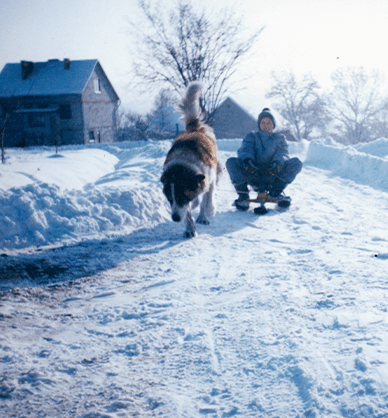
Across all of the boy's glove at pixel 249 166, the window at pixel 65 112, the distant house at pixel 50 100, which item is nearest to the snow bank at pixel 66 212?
the boy's glove at pixel 249 166

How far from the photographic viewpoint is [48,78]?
34.3 meters

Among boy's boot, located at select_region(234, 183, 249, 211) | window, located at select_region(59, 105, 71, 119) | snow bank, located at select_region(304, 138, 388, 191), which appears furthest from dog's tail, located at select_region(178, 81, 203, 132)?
window, located at select_region(59, 105, 71, 119)

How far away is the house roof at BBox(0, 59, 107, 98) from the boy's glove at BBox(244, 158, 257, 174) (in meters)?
30.0

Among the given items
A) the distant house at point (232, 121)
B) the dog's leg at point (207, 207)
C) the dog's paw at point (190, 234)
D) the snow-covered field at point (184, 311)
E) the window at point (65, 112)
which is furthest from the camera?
the distant house at point (232, 121)

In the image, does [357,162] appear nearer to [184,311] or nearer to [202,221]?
[202,221]

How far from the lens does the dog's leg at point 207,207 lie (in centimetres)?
584

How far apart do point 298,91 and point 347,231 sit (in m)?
37.1

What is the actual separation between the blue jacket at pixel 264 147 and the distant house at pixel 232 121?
93.9 feet

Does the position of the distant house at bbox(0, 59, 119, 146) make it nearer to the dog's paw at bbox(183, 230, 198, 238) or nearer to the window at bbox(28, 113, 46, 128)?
the window at bbox(28, 113, 46, 128)

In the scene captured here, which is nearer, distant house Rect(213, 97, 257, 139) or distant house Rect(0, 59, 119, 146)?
distant house Rect(0, 59, 119, 146)

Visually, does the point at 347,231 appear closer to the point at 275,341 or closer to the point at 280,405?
the point at 275,341

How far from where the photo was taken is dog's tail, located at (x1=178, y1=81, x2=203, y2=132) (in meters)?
6.73

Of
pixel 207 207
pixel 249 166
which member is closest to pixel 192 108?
pixel 249 166

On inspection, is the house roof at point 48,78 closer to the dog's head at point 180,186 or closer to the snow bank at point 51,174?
the snow bank at point 51,174
